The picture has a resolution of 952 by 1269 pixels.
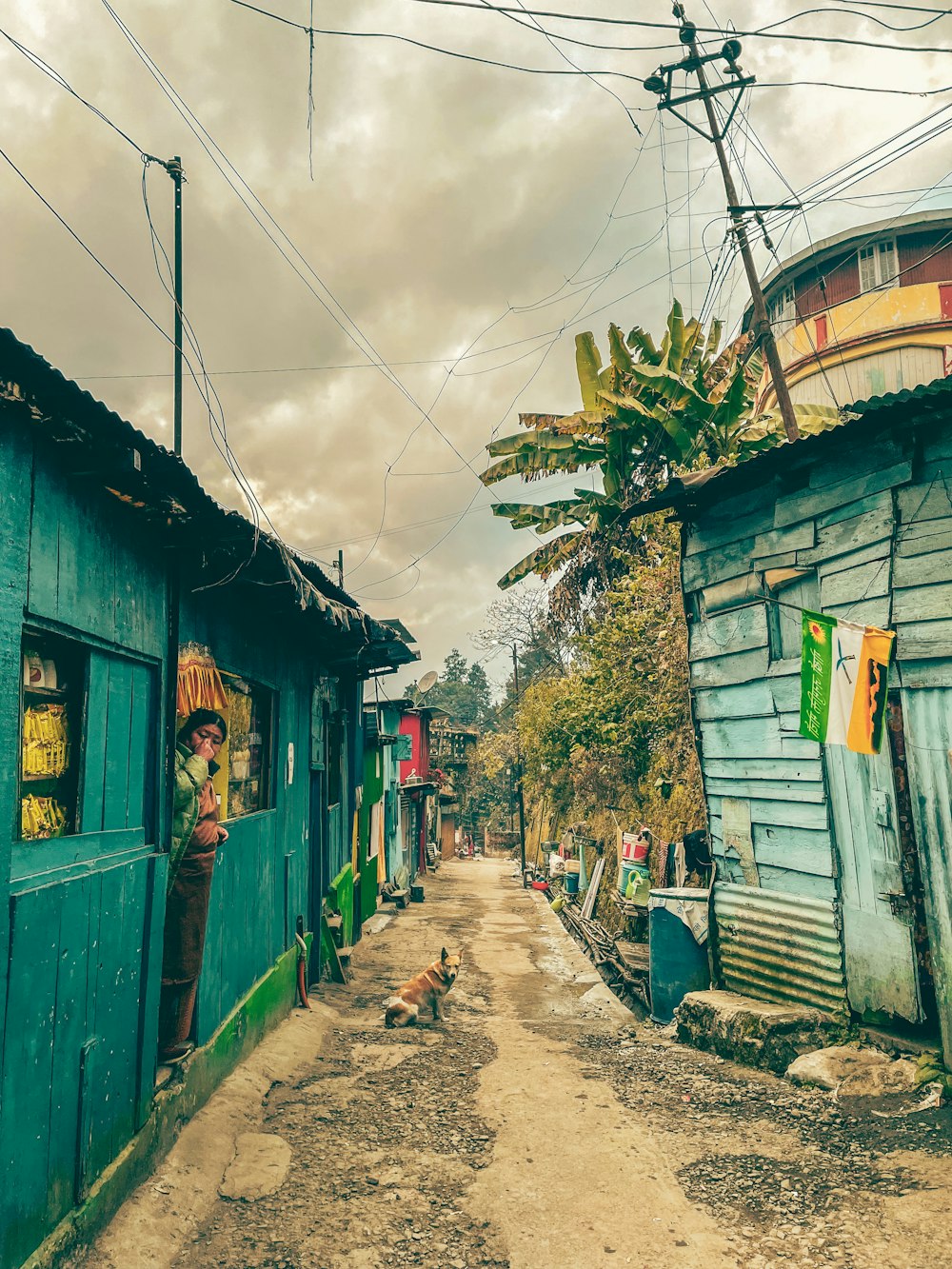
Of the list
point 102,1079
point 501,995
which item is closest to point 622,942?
point 501,995

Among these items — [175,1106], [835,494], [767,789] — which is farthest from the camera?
[767,789]

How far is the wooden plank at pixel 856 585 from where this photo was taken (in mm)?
6105

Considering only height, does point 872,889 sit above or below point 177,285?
below

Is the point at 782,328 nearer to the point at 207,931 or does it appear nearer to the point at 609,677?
the point at 609,677

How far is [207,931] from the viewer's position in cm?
546

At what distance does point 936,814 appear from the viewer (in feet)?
18.5

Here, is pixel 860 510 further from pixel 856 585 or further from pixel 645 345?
pixel 645 345

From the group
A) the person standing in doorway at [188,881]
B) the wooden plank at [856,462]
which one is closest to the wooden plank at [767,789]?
the wooden plank at [856,462]

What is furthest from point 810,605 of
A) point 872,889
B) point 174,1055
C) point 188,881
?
point 174,1055

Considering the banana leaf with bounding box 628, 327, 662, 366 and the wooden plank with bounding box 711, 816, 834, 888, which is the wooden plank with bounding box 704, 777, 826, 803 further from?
the banana leaf with bounding box 628, 327, 662, 366

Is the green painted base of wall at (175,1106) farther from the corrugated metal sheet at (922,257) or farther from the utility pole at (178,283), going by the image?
the corrugated metal sheet at (922,257)

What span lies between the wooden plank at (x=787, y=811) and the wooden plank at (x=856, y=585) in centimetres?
167

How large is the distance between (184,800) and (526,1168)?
3016mm

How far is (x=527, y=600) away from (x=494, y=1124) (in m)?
31.5
